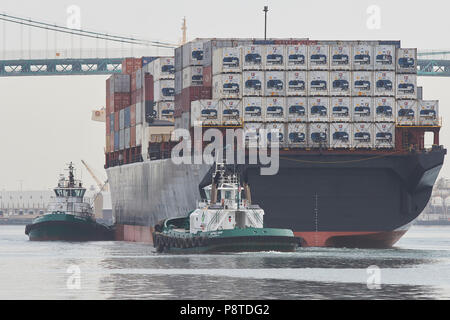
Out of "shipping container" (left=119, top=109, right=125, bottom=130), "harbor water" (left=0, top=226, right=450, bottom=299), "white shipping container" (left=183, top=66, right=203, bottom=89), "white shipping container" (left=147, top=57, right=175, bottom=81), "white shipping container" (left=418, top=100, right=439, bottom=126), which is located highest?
"white shipping container" (left=147, top=57, right=175, bottom=81)

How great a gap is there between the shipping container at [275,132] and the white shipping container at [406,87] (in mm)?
9488

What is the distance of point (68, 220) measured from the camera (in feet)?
362

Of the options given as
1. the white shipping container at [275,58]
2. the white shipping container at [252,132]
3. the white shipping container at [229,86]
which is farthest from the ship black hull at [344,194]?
the white shipping container at [275,58]

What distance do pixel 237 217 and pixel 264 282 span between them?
803 inches

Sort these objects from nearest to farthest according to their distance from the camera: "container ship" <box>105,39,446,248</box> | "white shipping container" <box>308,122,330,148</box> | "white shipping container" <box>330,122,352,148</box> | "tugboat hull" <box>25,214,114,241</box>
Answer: "container ship" <box>105,39,446,248</box>
"white shipping container" <box>308,122,330,148</box>
"white shipping container" <box>330,122,352,148</box>
"tugboat hull" <box>25,214,114,241</box>

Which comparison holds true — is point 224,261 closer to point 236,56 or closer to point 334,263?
point 334,263

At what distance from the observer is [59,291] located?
51.0 m

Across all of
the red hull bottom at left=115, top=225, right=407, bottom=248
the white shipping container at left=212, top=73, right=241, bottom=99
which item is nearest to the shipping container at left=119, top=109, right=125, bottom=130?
the white shipping container at left=212, top=73, right=241, bottom=99

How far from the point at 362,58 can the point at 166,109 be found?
73.2ft

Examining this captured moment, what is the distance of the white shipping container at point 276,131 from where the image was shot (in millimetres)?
85062

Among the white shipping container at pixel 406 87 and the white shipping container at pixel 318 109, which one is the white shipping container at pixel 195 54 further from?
the white shipping container at pixel 406 87

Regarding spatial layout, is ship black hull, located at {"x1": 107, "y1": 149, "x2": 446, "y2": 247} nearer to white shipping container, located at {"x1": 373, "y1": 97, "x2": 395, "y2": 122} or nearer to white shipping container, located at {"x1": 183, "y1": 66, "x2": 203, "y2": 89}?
white shipping container, located at {"x1": 373, "y1": 97, "x2": 395, "y2": 122}

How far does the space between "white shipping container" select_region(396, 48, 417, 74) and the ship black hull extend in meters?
6.65

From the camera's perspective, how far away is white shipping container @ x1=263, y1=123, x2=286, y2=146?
3349 inches
